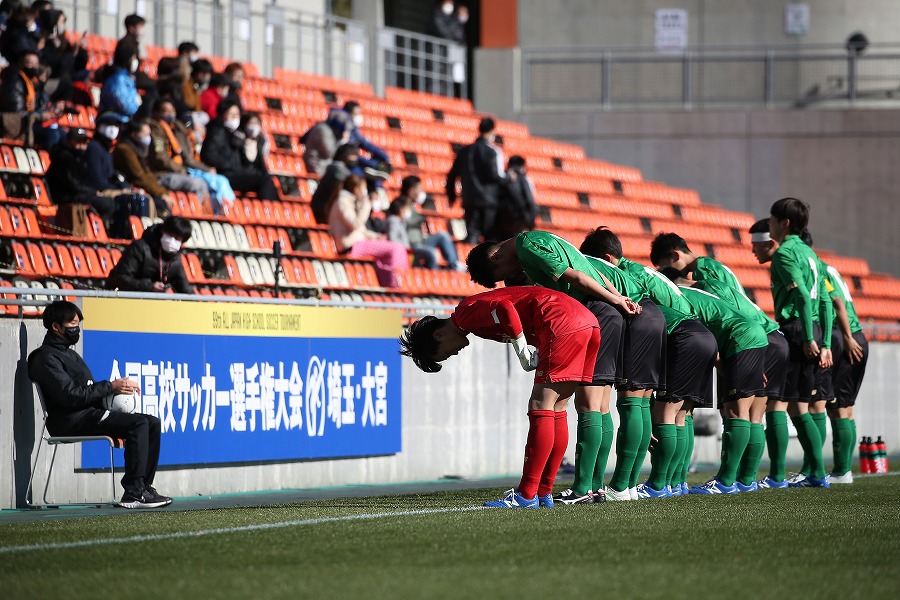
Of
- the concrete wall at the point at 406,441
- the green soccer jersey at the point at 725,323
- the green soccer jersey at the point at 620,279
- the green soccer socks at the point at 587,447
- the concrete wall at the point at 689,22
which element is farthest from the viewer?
the concrete wall at the point at 689,22

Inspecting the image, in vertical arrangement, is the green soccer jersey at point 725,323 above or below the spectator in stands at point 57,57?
below

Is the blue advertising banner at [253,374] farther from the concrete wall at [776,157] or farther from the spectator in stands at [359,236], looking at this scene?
the concrete wall at [776,157]

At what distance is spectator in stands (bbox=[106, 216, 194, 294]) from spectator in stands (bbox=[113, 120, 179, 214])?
2.60m

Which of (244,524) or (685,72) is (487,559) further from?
(685,72)

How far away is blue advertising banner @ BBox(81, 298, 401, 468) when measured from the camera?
36.2ft

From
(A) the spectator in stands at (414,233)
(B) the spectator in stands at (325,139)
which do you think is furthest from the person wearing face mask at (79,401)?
(B) the spectator in stands at (325,139)

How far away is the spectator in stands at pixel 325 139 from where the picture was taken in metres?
19.0

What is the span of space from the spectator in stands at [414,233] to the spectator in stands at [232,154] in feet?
4.66

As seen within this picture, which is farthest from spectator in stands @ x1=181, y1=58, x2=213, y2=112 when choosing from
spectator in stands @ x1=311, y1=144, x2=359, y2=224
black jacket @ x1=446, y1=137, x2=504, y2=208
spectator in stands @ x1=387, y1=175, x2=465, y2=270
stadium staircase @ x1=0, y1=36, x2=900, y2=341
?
black jacket @ x1=446, y1=137, x2=504, y2=208

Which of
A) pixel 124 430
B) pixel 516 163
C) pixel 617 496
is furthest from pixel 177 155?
pixel 617 496

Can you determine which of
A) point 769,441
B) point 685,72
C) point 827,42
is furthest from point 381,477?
point 827,42

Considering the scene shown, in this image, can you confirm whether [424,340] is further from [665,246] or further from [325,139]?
[325,139]

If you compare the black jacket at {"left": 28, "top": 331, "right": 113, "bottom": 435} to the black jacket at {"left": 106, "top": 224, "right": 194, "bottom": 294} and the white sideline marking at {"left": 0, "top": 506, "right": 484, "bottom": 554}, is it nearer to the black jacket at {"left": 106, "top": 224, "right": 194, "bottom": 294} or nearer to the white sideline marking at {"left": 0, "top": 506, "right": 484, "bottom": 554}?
the black jacket at {"left": 106, "top": 224, "right": 194, "bottom": 294}

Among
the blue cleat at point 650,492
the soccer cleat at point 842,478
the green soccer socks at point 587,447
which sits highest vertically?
the green soccer socks at point 587,447
